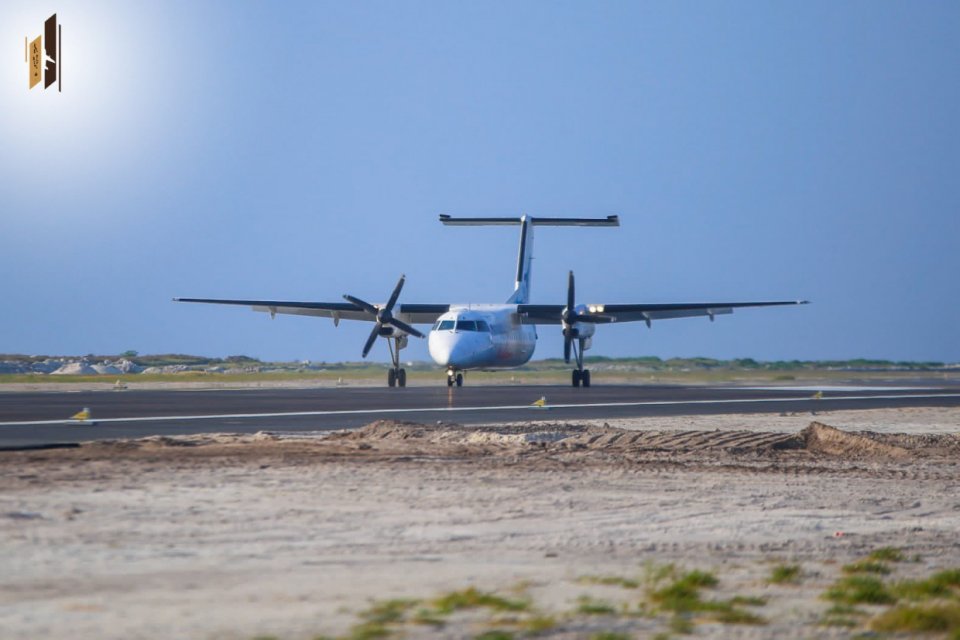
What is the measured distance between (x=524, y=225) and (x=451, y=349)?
15.3m

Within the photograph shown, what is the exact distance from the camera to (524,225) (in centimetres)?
6075

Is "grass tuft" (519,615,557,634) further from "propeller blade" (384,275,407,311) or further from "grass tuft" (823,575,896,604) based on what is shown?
"propeller blade" (384,275,407,311)

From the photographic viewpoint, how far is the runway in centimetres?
2095

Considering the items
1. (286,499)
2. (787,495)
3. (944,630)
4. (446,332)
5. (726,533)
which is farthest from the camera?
(446,332)

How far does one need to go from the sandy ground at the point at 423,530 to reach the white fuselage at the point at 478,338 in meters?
29.2

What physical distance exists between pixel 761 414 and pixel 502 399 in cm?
914

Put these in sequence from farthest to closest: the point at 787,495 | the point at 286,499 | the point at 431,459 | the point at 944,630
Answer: the point at 431,459, the point at 787,495, the point at 286,499, the point at 944,630

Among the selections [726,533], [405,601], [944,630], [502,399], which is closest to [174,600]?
[405,601]

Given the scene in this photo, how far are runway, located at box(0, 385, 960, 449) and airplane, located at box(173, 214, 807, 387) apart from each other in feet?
32.1

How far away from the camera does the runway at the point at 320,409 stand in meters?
21.0

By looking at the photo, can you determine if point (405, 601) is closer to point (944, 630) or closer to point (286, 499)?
point (944, 630)

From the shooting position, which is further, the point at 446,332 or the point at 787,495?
the point at 446,332

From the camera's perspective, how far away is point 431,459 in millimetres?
15383

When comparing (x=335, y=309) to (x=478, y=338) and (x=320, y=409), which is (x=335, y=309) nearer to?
(x=478, y=338)
